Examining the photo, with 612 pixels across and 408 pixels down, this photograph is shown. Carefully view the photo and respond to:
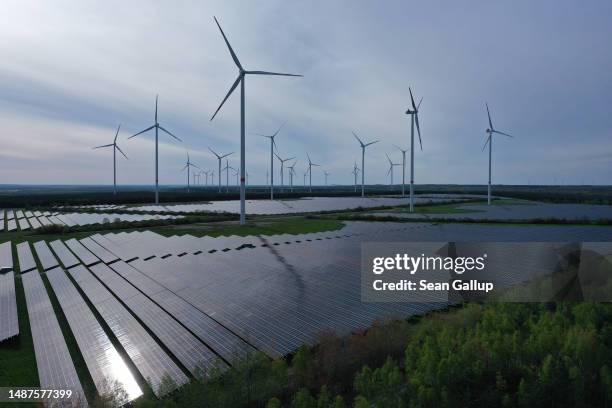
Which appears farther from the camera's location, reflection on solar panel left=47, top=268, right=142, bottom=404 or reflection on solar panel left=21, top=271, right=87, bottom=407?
reflection on solar panel left=21, top=271, right=87, bottom=407

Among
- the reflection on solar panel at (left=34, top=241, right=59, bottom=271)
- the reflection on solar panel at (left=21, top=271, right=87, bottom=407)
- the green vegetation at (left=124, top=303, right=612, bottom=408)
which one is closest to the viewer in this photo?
the green vegetation at (left=124, top=303, right=612, bottom=408)

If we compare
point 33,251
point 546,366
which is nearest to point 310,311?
point 546,366

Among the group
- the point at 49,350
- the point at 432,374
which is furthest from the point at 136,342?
the point at 432,374

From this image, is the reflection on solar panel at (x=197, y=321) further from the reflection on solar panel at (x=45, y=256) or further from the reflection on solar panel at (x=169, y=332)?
the reflection on solar panel at (x=45, y=256)

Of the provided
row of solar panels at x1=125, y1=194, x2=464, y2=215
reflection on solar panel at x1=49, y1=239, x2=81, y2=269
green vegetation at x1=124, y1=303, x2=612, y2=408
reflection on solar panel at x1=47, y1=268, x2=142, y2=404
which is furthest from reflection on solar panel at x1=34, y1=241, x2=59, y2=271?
row of solar panels at x1=125, y1=194, x2=464, y2=215

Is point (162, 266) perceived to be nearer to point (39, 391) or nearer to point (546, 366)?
point (39, 391)

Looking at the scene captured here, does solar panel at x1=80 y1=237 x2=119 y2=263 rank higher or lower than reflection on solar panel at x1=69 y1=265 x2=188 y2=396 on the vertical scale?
higher

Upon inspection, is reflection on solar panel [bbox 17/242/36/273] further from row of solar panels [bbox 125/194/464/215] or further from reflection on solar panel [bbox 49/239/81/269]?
row of solar panels [bbox 125/194/464/215]
